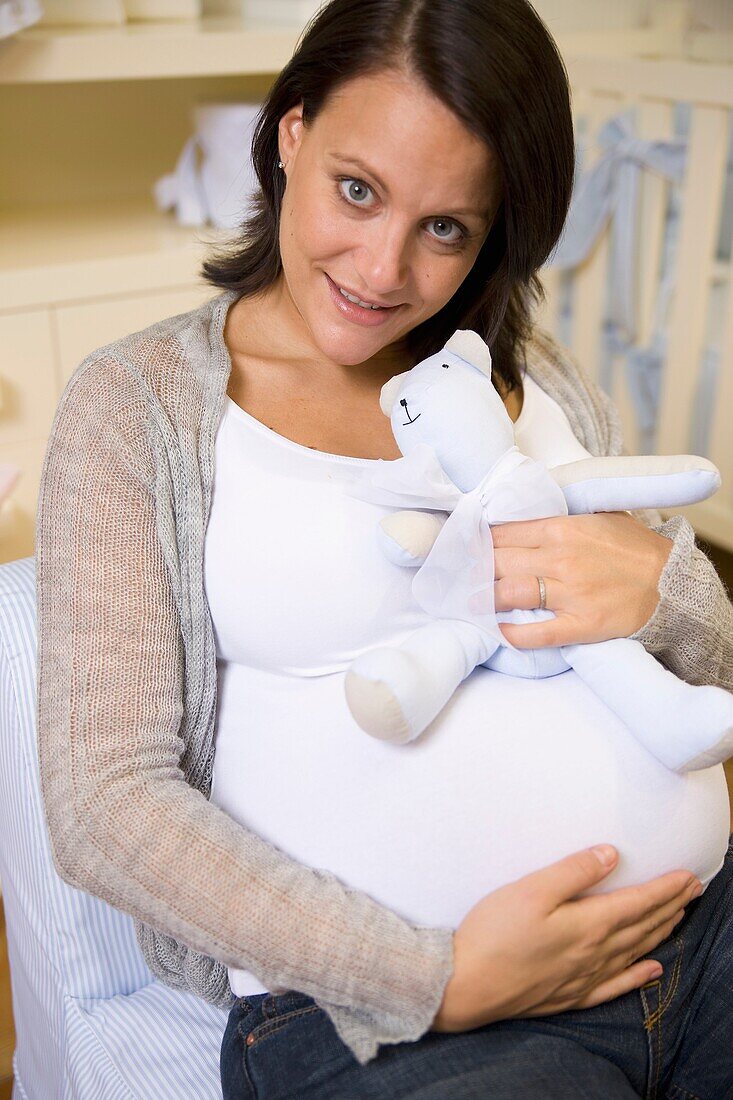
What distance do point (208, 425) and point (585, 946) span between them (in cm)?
51

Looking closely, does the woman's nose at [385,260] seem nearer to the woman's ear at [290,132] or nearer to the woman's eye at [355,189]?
the woman's eye at [355,189]

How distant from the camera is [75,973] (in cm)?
99

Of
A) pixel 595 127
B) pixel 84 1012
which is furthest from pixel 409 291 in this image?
pixel 595 127

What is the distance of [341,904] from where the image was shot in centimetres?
79

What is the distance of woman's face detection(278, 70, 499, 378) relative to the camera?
33.9 inches

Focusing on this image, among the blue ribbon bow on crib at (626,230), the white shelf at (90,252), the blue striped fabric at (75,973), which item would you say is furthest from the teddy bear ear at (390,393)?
the blue ribbon bow on crib at (626,230)

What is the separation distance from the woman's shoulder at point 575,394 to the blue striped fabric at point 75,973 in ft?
1.87

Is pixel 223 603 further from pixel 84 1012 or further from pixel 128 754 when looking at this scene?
pixel 84 1012

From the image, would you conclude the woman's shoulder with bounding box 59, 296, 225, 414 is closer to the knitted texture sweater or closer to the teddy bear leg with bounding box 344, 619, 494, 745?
the knitted texture sweater

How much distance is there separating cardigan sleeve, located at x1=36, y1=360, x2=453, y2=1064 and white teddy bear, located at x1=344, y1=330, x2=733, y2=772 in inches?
5.8

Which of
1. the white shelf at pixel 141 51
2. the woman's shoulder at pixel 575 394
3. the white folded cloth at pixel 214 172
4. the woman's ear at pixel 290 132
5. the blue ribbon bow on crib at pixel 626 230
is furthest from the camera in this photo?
the blue ribbon bow on crib at pixel 626 230

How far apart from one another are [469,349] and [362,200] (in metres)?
0.15

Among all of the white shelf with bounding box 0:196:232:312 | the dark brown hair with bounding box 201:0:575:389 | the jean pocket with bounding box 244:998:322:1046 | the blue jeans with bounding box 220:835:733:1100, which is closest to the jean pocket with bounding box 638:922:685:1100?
the blue jeans with bounding box 220:835:733:1100

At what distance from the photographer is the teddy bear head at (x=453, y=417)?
0.88 m
